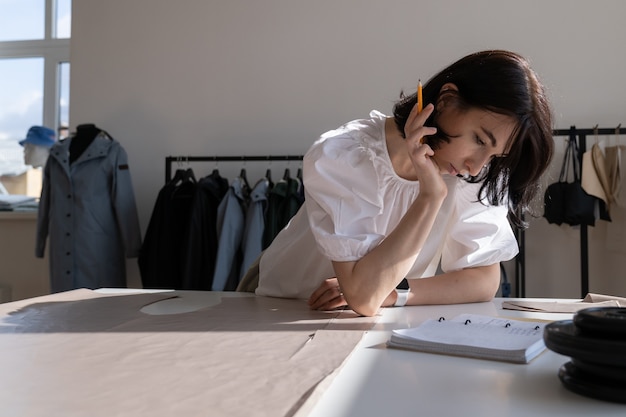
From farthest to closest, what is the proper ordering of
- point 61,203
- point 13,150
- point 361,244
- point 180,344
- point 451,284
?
point 13,150 → point 61,203 → point 451,284 → point 361,244 → point 180,344

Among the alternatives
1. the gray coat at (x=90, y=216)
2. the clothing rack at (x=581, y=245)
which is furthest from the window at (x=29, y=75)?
the clothing rack at (x=581, y=245)

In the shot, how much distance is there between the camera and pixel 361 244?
1377mm

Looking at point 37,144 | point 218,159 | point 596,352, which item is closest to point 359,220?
point 596,352

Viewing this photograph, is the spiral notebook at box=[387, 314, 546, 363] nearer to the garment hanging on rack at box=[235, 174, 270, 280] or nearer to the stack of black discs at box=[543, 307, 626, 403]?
the stack of black discs at box=[543, 307, 626, 403]

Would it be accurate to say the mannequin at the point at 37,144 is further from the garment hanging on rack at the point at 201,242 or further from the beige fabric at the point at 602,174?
the beige fabric at the point at 602,174

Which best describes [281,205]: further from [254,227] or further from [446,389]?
[446,389]

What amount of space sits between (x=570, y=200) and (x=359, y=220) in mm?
2135

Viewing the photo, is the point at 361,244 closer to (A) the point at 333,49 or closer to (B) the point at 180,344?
(B) the point at 180,344

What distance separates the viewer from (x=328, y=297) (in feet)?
4.57

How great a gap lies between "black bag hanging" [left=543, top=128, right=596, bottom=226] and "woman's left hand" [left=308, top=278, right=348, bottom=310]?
2103 mm

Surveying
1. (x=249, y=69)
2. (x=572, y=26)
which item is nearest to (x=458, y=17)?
(x=572, y=26)

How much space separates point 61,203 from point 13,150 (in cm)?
136

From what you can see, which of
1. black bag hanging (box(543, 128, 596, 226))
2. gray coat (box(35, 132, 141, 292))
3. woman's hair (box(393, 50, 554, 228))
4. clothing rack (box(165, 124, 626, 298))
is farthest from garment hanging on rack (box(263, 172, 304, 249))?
woman's hair (box(393, 50, 554, 228))

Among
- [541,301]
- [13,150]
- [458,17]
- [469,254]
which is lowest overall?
[541,301]
